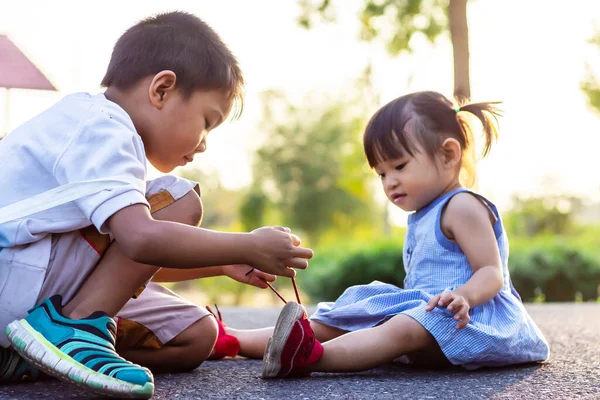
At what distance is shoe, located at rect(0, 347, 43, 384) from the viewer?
172 cm

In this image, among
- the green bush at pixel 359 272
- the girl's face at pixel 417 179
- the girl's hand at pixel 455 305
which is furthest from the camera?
the green bush at pixel 359 272

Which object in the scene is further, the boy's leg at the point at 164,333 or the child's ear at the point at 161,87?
the boy's leg at the point at 164,333

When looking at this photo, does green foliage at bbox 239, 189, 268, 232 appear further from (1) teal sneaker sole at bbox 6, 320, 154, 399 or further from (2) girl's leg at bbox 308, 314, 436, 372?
(1) teal sneaker sole at bbox 6, 320, 154, 399

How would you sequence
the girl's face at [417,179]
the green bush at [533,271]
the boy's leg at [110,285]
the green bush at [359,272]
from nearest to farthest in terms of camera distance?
the boy's leg at [110,285], the girl's face at [417,179], the green bush at [359,272], the green bush at [533,271]

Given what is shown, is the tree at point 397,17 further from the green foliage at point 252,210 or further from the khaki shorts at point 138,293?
the green foliage at point 252,210

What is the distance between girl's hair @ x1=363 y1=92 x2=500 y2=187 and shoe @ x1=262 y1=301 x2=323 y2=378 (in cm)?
75

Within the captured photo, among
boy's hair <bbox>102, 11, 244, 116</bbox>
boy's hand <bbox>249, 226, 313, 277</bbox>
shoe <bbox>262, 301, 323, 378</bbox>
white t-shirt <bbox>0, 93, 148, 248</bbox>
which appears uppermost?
boy's hair <bbox>102, 11, 244, 116</bbox>

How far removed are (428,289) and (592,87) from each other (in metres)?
11.6

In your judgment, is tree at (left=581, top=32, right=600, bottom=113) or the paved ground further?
tree at (left=581, top=32, right=600, bottom=113)

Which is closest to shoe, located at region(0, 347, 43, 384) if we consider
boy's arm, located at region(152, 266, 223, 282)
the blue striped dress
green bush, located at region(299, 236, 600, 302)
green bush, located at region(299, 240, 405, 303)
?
boy's arm, located at region(152, 266, 223, 282)

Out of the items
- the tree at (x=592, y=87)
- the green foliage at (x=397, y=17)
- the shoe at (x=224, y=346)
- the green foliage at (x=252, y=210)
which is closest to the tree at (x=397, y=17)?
the green foliage at (x=397, y=17)

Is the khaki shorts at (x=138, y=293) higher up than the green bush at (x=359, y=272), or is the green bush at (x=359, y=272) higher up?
the khaki shorts at (x=138, y=293)

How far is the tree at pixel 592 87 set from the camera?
493 inches

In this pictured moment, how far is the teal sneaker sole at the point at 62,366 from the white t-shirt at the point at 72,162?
21 cm
